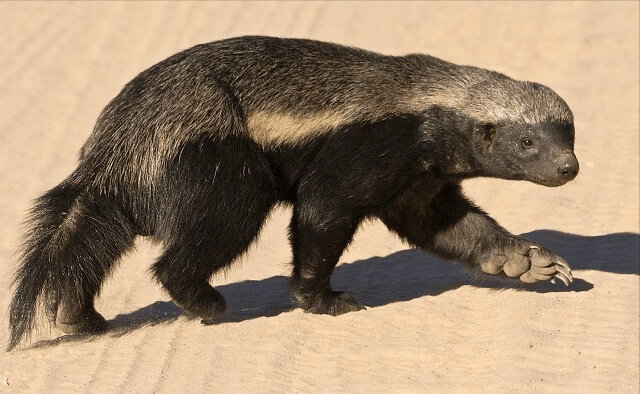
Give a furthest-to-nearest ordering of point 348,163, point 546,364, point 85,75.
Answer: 1. point 85,75
2. point 348,163
3. point 546,364

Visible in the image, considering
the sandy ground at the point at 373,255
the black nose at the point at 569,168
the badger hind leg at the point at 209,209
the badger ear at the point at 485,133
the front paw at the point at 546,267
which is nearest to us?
the sandy ground at the point at 373,255

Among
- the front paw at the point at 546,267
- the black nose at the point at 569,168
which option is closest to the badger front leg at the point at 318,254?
the front paw at the point at 546,267

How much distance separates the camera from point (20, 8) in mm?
17203

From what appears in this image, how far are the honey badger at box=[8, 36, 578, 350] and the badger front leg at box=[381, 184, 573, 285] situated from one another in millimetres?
465

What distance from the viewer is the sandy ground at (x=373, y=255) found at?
767 centimetres

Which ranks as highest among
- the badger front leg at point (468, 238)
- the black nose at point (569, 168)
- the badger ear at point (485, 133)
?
the badger ear at point (485, 133)

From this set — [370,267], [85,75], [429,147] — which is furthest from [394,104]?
[85,75]

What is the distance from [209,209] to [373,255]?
3071mm

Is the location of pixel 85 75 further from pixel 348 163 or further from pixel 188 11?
pixel 348 163

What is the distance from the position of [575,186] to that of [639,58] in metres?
4.37

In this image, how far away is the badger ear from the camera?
27.3 feet

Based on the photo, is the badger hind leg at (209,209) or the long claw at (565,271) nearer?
the badger hind leg at (209,209)

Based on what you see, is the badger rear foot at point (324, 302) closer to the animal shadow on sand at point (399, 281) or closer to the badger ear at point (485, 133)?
the animal shadow on sand at point (399, 281)

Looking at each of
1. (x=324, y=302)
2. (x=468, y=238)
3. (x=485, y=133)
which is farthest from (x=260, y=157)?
(x=468, y=238)
